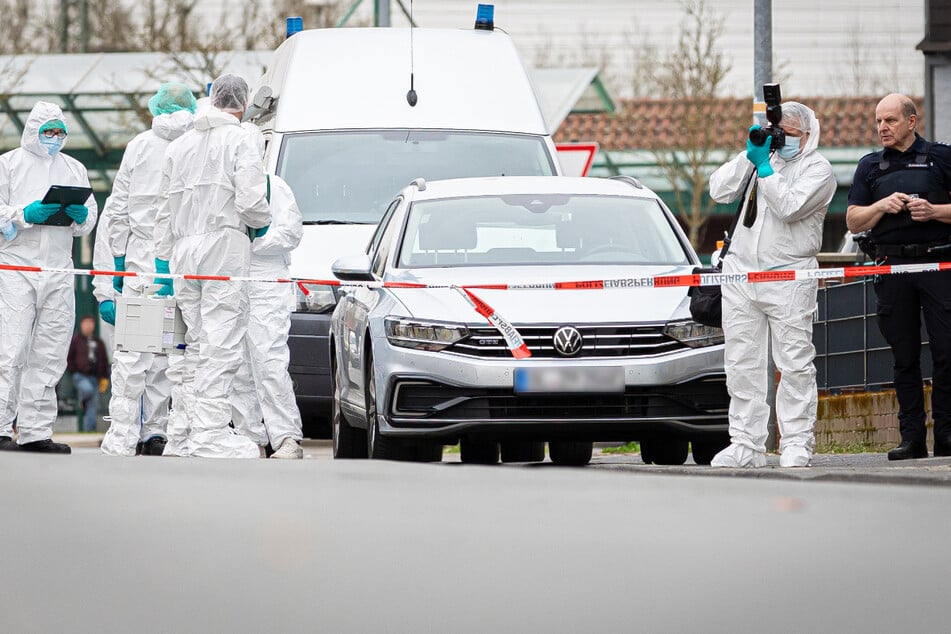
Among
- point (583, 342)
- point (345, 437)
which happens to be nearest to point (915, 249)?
point (583, 342)

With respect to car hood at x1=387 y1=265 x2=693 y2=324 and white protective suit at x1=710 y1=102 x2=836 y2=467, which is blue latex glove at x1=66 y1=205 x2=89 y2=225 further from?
white protective suit at x1=710 y1=102 x2=836 y2=467

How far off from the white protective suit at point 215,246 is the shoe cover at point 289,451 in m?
0.59

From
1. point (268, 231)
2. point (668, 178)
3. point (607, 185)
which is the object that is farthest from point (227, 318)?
point (668, 178)

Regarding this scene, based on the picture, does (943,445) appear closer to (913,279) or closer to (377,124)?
(913,279)

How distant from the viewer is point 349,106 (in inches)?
516

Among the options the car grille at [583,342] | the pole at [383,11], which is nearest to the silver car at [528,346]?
the car grille at [583,342]

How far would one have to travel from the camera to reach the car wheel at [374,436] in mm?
9133

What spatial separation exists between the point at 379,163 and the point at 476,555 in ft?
29.3

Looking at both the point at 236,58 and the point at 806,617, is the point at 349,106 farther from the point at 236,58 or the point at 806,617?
the point at 236,58

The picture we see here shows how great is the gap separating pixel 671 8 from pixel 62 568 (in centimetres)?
3535

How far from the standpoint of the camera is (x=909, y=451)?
9562 millimetres

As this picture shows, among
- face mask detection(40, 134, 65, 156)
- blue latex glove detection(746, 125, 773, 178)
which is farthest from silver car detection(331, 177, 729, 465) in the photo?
face mask detection(40, 134, 65, 156)

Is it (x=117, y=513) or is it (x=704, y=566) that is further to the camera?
(x=117, y=513)

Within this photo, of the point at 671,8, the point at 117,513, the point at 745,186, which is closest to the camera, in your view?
the point at 117,513
